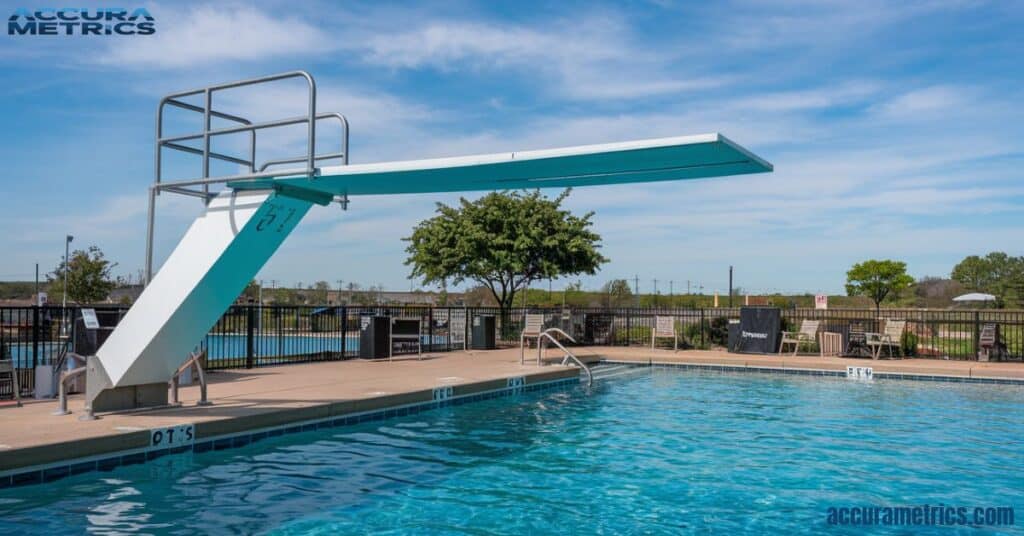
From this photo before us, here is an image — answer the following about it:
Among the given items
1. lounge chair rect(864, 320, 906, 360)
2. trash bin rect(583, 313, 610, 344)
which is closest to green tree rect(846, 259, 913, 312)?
trash bin rect(583, 313, 610, 344)

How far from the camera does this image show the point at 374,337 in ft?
48.4

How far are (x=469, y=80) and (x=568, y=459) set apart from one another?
36.3ft

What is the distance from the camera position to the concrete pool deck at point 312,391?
6.36 m

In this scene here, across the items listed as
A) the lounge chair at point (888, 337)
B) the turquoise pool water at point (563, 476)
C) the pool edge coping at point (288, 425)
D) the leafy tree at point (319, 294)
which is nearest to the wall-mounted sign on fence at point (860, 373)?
the lounge chair at point (888, 337)

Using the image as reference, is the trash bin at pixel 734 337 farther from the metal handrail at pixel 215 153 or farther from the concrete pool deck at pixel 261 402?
the metal handrail at pixel 215 153

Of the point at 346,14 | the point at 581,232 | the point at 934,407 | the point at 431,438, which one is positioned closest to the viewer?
the point at 431,438

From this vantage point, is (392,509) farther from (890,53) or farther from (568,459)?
(890,53)

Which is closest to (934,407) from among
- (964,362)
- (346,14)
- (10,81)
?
(964,362)

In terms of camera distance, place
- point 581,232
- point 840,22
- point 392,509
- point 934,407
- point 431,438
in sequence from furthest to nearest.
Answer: point 581,232 → point 840,22 → point 934,407 → point 431,438 → point 392,509

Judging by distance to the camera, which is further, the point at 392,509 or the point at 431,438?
the point at 431,438

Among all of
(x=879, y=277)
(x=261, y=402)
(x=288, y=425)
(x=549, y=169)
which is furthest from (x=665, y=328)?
(x=879, y=277)

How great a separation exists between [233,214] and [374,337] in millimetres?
7584

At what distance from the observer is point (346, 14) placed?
482 inches

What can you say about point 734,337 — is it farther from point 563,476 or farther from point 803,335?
point 563,476
